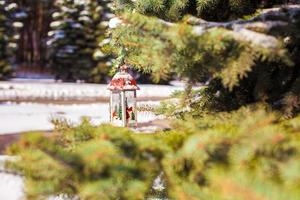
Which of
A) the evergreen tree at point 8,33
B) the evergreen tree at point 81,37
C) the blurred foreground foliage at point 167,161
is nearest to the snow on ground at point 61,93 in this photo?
the evergreen tree at point 81,37

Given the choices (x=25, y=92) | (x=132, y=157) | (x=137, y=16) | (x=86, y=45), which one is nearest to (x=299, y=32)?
(x=137, y=16)

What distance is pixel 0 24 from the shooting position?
19.7 metres

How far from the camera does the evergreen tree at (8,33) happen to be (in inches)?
753

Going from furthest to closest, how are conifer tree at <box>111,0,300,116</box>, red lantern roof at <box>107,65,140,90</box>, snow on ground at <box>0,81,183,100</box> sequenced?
snow on ground at <box>0,81,183,100</box> < red lantern roof at <box>107,65,140,90</box> < conifer tree at <box>111,0,300,116</box>

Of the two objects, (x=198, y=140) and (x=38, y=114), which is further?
(x=38, y=114)

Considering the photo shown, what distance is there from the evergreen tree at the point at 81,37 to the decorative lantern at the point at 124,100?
1527 cm

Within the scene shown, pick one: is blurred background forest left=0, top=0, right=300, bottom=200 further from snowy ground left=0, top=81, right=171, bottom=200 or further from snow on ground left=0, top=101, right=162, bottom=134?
snow on ground left=0, top=101, right=162, bottom=134

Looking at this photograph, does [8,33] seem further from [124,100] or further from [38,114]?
[124,100]

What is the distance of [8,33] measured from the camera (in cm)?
Answer: 2019

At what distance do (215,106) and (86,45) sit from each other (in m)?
17.4

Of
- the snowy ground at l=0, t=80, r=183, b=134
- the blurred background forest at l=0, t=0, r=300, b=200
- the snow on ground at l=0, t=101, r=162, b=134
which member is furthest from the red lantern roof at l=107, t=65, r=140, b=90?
the snowy ground at l=0, t=80, r=183, b=134

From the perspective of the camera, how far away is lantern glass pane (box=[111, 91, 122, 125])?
3.54m

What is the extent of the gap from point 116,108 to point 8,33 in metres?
17.7

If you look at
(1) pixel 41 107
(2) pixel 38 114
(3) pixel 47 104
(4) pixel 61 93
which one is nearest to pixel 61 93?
(4) pixel 61 93
